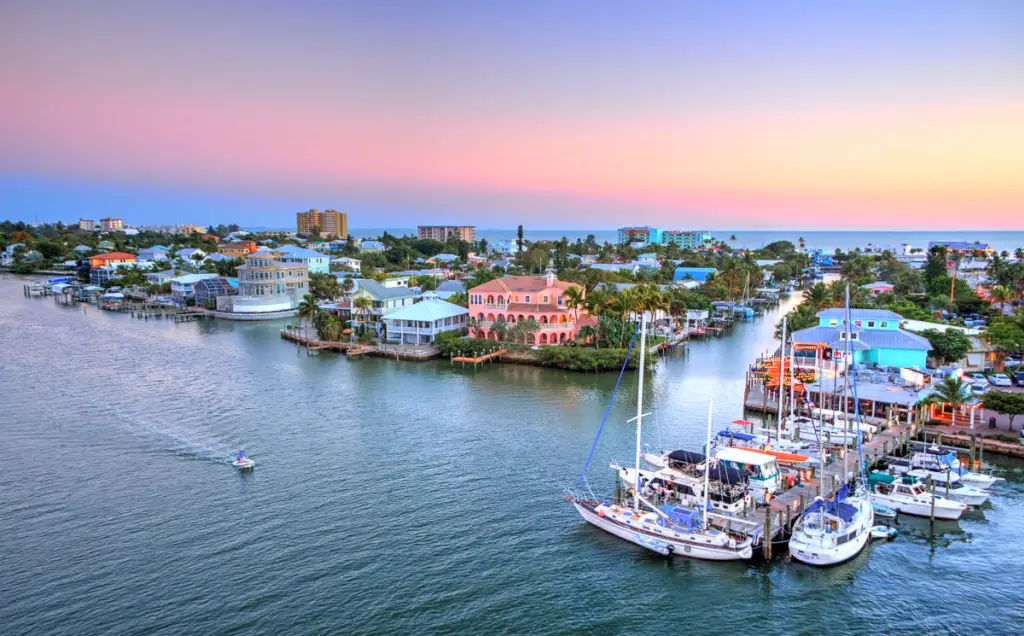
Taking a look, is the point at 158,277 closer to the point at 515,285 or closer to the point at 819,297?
the point at 515,285

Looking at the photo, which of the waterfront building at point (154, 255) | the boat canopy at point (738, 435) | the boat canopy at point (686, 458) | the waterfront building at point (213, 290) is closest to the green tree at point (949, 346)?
the boat canopy at point (738, 435)

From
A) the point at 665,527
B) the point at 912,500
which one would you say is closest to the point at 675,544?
the point at 665,527

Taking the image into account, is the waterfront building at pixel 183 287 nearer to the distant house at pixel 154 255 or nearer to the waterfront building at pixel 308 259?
the waterfront building at pixel 308 259

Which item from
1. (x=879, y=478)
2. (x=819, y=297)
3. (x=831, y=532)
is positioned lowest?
(x=831, y=532)

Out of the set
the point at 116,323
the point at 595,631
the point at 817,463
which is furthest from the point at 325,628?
the point at 116,323

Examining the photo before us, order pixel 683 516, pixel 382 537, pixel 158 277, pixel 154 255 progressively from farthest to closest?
pixel 154 255, pixel 158 277, pixel 382 537, pixel 683 516

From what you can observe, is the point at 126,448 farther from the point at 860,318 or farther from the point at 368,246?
the point at 368,246
